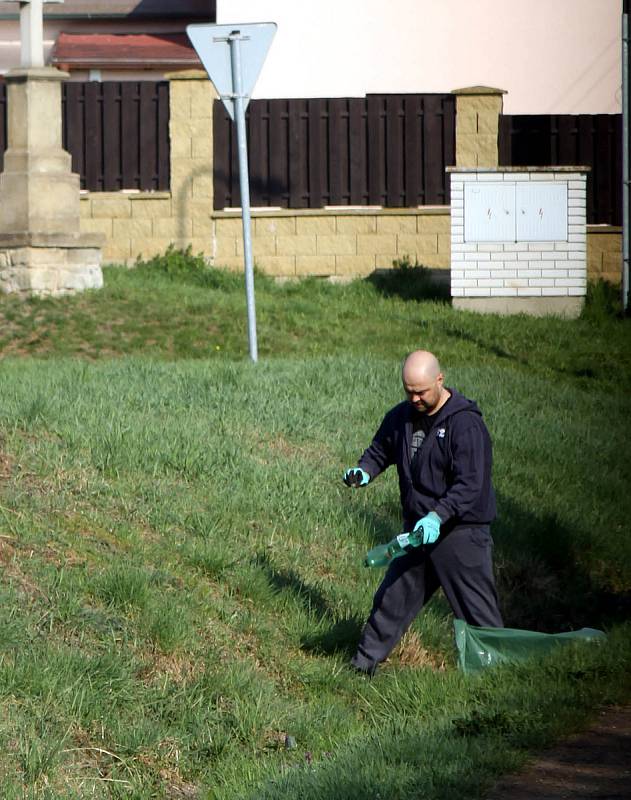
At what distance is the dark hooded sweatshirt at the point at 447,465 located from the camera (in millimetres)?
6449

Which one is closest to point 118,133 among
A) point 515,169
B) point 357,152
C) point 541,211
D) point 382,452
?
point 357,152

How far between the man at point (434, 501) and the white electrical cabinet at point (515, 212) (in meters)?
11.7

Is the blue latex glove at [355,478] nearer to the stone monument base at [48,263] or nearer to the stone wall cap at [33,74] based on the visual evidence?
the stone monument base at [48,263]

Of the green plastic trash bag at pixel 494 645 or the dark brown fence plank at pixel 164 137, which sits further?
the dark brown fence plank at pixel 164 137

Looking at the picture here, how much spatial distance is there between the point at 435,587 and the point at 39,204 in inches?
440

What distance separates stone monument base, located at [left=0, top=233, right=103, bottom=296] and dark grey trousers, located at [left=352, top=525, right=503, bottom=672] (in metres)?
10.7

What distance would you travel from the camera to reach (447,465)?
6.54m

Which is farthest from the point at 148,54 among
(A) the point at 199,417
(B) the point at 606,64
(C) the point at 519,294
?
(A) the point at 199,417

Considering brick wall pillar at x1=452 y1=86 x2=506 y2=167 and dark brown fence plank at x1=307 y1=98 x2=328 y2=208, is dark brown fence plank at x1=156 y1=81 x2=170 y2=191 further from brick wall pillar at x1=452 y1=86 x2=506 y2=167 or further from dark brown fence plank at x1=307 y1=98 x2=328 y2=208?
brick wall pillar at x1=452 y1=86 x2=506 y2=167

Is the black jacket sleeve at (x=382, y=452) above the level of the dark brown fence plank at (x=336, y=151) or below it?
below

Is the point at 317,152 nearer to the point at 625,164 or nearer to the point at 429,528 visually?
the point at 625,164

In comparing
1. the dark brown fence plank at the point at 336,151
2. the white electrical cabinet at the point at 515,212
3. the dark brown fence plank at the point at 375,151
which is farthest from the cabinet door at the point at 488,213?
the dark brown fence plank at the point at 336,151

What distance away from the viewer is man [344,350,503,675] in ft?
21.1

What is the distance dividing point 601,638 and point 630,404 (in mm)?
7083
